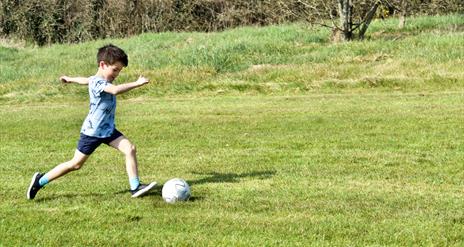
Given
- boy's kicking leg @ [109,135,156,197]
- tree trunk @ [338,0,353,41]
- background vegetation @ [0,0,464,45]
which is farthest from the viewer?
background vegetation @ [0,0,464,45]

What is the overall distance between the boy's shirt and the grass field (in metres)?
0.71

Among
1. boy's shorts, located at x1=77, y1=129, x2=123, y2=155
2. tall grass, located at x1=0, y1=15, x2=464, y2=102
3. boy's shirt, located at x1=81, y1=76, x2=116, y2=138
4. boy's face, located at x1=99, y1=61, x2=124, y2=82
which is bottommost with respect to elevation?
tall grass, located at x1=0, y1=15, x2=464, y2=102

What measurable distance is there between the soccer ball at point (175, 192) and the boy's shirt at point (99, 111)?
0.95m

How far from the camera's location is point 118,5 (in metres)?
37.9

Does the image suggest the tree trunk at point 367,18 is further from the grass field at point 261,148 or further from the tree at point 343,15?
the grass field at point 261,148

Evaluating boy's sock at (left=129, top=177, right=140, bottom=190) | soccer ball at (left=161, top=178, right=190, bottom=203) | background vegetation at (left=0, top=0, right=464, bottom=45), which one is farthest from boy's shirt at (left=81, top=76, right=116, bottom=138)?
background vegetation at (left=0, top=0, right=464, bottom=45)

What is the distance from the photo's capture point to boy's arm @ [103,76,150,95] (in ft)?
22.9

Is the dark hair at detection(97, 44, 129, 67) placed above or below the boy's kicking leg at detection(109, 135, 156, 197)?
above

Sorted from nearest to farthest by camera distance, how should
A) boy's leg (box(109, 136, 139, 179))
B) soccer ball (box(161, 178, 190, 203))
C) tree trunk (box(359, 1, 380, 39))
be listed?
soccer ball (box(161, 178, 190, 203))
boy's leg (box(109, 136, 139, 179))
tree trunk (box(359, 1, 380, 39))

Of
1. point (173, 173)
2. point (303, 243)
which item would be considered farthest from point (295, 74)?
point (303, 243)

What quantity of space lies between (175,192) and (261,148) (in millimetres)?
3816

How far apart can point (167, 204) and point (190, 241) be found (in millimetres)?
1474

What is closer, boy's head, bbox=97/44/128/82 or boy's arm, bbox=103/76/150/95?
boy's arm, bbox=103/76/150/95

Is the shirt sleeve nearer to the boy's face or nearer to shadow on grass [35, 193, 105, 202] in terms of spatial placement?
the boy's face
